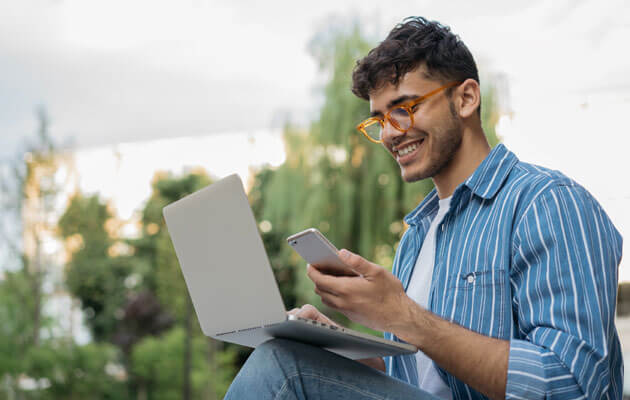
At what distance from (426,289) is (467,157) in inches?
12.6

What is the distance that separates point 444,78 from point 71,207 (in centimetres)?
1248

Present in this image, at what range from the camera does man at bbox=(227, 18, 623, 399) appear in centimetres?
96

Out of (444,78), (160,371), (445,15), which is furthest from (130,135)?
(444,78)

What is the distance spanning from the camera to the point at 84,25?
46.2 ft

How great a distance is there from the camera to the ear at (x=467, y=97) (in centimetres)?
143

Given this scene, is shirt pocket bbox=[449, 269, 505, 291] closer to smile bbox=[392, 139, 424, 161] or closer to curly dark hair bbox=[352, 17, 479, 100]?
smile bbox=[392, 139, 424, 161]

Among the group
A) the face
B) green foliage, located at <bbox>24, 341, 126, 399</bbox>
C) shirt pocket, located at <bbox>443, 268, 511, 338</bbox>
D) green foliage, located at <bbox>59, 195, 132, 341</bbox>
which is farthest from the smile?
green foliage, located at <bbox>59, 195, 132, 341</bbox>

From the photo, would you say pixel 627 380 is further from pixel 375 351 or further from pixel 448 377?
pixel 375 351

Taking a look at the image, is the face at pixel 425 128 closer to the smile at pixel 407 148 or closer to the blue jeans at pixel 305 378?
the smile at pixel 407 148

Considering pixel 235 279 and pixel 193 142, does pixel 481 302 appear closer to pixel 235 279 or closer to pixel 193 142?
pixel 235 279

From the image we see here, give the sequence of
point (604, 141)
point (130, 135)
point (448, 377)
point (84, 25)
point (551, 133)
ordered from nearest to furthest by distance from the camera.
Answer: point (448, 377) < point (604, 141) < point (551, 133) < point (84, 25) < point (130, 135)

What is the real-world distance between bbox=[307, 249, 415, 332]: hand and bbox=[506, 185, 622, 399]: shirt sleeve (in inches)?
7.5

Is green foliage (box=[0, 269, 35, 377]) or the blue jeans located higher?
the blue jeans

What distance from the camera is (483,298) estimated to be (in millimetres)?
1137
